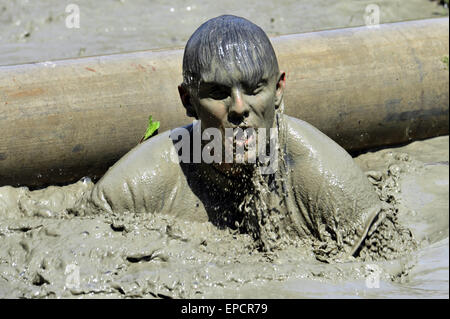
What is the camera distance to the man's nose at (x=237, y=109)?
3863mm

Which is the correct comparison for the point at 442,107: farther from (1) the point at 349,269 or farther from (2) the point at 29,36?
(2) the point at 29,36

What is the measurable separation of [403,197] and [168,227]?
1732 millimetres

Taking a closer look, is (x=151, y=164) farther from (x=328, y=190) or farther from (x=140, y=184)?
(x=328, y=190)

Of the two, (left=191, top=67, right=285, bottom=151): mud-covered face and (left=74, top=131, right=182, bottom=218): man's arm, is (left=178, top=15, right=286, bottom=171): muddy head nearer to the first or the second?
(left=191, top=67, right=285, bottom=151): mud-covered face

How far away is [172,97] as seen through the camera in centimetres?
552

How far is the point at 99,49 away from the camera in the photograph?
7.14 meters

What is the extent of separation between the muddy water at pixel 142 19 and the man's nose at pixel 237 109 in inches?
132

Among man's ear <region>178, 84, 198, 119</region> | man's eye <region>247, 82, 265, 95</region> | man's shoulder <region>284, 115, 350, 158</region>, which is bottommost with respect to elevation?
man's shoulder <region>284, 115, 350, 158</region>

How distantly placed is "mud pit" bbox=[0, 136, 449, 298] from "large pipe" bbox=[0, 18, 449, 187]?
607mm

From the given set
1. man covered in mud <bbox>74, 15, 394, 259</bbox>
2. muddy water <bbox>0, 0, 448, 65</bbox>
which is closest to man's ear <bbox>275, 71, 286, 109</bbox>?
man covered in mud <bbox>74, 15, 394, 259</bbox>

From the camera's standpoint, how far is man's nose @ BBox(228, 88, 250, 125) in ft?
12.7

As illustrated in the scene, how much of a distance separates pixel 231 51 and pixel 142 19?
4150 mm

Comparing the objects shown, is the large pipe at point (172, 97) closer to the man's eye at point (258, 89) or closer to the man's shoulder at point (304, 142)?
the man's shoulder at point (304, 142)

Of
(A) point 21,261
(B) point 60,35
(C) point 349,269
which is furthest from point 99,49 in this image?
(C) point 349,269
